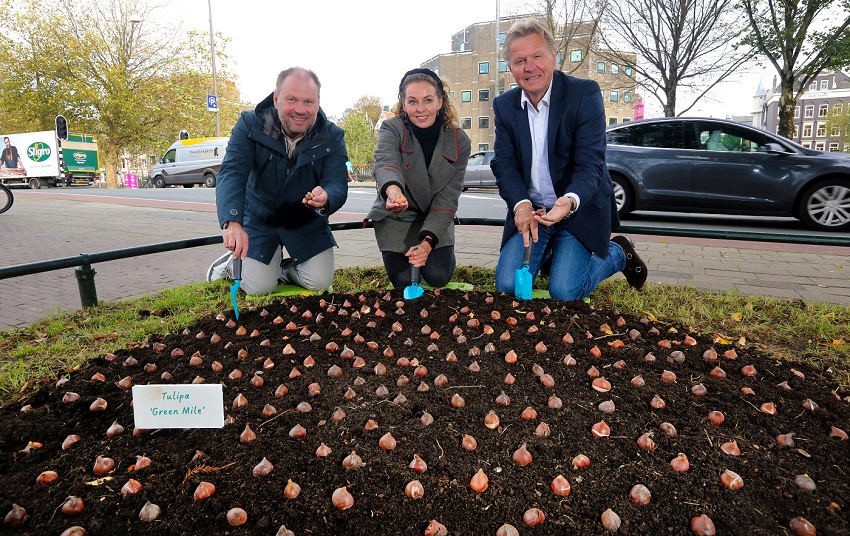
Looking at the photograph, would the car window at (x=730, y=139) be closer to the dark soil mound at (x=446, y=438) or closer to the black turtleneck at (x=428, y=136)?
the black turtleneck at (x=428, y=136)

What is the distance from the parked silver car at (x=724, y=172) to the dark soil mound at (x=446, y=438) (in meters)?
6.21

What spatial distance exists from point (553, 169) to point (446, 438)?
2.18 m

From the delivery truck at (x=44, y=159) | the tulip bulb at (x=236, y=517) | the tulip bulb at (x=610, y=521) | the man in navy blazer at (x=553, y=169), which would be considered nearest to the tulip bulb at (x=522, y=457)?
the tulip bulb at (x=610, y=521)

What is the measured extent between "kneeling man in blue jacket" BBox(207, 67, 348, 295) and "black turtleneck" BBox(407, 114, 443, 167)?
1.92 ft

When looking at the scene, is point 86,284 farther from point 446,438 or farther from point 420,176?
point 446,438

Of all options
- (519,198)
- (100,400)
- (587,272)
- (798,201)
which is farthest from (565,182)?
(798,201)

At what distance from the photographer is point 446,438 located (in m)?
1.68

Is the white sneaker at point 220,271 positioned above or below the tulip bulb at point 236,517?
above

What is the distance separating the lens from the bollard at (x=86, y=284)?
3482 millimetres

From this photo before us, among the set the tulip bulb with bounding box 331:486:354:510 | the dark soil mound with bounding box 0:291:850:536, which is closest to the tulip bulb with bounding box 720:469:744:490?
the dark soil mound with bounding box 0:291:850:536

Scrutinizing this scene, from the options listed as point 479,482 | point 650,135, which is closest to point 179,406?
point 479,482

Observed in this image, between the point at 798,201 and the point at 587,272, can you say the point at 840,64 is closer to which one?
the point at 798,201

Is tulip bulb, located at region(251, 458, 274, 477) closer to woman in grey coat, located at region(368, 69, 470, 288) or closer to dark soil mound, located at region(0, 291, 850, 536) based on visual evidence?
dark soil mound, located at region(0, 291, 850, 536)

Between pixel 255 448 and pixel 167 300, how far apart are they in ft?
8.02
